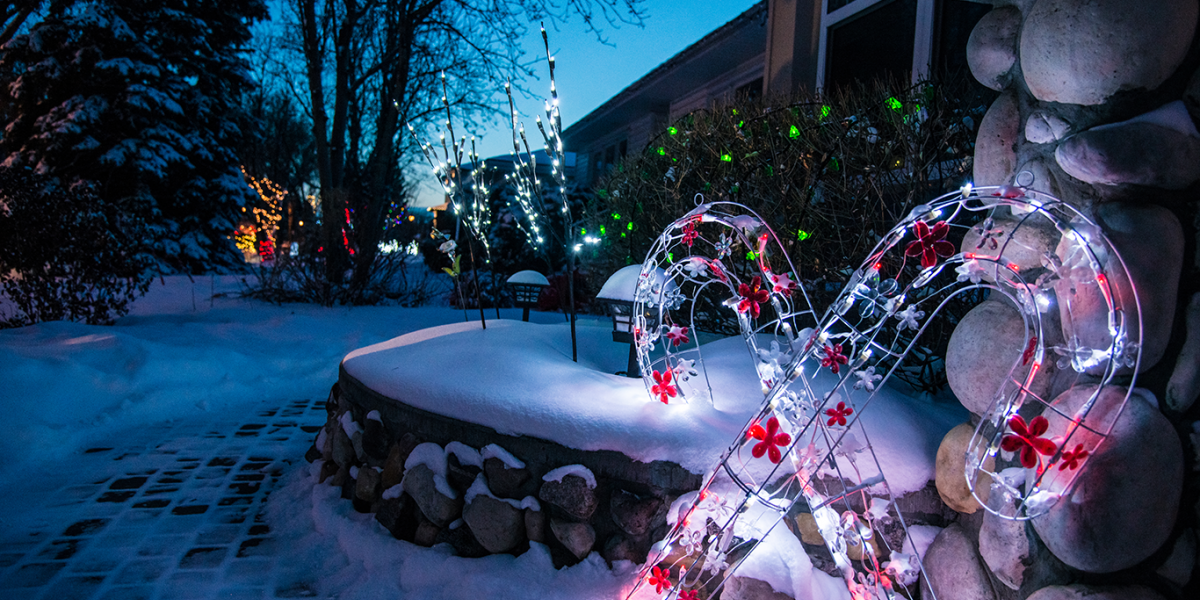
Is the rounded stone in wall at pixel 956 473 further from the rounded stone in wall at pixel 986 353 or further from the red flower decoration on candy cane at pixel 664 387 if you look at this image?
the red flower decoration on candy cane at pixel 664 387

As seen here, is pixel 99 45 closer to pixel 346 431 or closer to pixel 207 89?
pixel 207 89

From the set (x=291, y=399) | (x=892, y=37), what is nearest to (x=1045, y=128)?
(x=892, y=37)

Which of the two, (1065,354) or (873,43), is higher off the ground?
(873,43)

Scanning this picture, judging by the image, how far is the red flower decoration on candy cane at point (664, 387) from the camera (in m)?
2.49

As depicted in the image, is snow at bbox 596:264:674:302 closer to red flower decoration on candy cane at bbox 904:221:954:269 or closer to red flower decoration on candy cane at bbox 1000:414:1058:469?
red flower decoration on candy cane at bbox 904:221:954:269

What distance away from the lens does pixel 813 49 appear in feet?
22.0

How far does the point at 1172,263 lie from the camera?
1398 millimetres

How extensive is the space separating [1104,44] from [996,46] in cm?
35

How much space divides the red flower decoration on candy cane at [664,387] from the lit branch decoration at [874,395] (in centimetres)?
1

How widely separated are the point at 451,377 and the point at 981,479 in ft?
6.89

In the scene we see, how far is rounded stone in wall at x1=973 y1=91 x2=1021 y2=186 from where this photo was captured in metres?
1.72

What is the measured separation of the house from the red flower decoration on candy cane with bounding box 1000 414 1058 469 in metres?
1.65

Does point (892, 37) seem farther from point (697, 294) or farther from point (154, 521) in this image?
point (154, 521)

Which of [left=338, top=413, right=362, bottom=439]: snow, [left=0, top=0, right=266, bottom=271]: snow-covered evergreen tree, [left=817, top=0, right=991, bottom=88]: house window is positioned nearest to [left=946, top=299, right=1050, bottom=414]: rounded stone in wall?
[left=338, top=413, right=362, bottom=439]: snow
